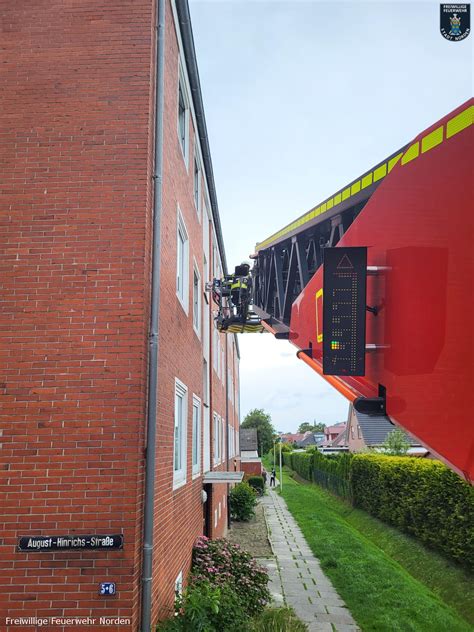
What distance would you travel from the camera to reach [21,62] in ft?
19.6

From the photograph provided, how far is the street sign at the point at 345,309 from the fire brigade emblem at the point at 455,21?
2.06m

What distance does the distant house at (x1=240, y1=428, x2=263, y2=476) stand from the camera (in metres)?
39.4

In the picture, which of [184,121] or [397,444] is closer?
[184,121]

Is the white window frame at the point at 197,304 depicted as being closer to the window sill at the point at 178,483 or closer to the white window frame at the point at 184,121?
the white window frame at the point at 184,121

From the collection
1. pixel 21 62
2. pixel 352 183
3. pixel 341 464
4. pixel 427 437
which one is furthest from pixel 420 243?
pixel 341 464

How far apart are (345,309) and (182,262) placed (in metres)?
6.20

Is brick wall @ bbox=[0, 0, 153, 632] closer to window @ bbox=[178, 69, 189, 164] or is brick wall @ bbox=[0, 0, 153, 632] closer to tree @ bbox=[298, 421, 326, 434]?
window @ bbox=[178, 69, 189, 164]

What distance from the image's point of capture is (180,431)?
27.5 feet

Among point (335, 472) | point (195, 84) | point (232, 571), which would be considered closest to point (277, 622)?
point (232, 571)

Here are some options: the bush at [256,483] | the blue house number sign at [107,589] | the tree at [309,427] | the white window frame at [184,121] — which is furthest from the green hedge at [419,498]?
the tree at [309,427]

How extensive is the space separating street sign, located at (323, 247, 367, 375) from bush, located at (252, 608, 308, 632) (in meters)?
5.24

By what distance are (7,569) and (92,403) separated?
162 centimetres

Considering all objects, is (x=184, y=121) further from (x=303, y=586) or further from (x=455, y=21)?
(x=303, y=586)

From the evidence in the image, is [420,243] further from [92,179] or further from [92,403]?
[92,179]
